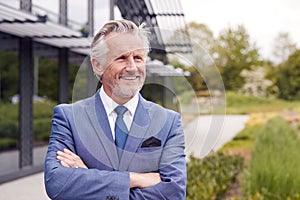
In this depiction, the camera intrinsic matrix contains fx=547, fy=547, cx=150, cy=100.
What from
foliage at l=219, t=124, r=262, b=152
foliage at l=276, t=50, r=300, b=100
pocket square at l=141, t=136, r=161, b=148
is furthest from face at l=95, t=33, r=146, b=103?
foliage at l=276, t=50, r=300, b=100

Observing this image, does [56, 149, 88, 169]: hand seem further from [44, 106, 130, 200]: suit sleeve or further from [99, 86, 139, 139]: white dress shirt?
[99, 86, 139, 139]: white dress shirt

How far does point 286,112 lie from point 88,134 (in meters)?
17.7

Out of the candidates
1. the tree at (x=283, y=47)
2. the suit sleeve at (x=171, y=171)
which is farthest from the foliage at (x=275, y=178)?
the tree at (x=283, y=47)

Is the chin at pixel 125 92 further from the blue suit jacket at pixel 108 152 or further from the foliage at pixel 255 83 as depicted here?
the foliage at pixel 255 83

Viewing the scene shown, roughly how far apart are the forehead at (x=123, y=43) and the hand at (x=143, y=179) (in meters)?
0.31

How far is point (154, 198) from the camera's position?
4.72 ft

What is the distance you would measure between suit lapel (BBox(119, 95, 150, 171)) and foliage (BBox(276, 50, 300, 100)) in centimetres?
1888

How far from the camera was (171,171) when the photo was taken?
4.70ft

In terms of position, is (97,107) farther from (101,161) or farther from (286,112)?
(286,112)

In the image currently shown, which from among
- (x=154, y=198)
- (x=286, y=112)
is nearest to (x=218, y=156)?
(x=154, y=198)

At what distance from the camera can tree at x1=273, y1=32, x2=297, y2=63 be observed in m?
22.0

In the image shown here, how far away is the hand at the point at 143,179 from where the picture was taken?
1.39 metres

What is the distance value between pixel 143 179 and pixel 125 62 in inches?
12.2

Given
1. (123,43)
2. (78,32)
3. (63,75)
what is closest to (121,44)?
(123,43)
